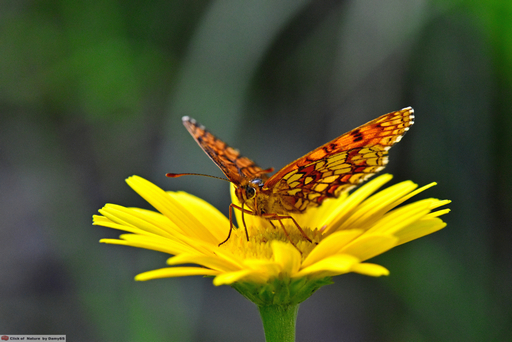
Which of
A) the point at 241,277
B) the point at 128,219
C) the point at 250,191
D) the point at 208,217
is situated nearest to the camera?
the point at 241,277

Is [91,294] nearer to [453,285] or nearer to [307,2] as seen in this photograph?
[453,285]

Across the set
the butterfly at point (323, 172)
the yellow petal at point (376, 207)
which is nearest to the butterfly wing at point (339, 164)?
the butterfly at point (323, 172)

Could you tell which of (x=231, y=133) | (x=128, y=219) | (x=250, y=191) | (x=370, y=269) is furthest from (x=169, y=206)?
(x=231, y=133)

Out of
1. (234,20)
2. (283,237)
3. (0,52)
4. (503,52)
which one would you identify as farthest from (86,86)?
(503,52)

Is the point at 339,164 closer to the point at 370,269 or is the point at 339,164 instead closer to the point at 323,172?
the point at 323,172

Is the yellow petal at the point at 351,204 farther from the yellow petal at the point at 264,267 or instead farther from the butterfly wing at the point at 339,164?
the yellow petal at the point at 264,267

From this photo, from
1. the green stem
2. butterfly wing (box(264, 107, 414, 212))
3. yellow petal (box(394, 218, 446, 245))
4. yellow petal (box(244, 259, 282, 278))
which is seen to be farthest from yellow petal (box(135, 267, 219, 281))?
yellow petal (box(394, 218, 446, 245))
